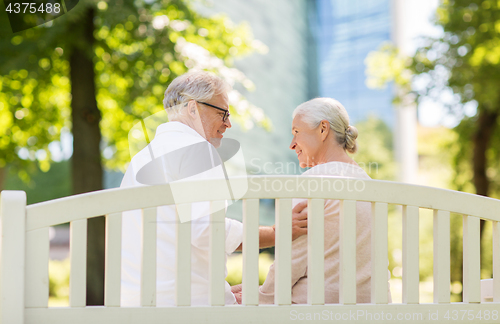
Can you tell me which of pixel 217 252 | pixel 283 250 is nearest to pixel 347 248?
pixel 283 250

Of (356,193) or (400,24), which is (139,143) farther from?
(400,24)

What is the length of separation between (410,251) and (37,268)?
1172 millimetres

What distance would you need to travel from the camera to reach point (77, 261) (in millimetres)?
1430

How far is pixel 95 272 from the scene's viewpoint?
258 inches

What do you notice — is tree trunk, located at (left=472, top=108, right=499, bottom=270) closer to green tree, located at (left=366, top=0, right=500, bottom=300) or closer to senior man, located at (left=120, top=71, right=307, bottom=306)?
green tree, located at (left=366, top=0, right=500, bottom=300)

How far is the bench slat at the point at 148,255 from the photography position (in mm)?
1468

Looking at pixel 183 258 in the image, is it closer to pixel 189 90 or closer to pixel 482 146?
pixel 189 90

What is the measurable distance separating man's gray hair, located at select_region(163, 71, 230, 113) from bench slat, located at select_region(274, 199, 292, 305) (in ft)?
3.09

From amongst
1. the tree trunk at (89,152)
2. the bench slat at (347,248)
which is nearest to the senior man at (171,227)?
the bench slat at (347,248)

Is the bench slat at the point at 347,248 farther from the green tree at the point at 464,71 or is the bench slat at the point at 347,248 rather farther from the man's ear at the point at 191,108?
the green tree at the point at 464,71

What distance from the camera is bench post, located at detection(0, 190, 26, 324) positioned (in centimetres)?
137

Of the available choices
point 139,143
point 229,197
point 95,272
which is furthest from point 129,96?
point 229,197

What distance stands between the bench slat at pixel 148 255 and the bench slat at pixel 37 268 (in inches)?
10.7

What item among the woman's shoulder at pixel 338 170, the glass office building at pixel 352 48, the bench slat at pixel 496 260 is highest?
the woman's shoulder at pixel 338 170
